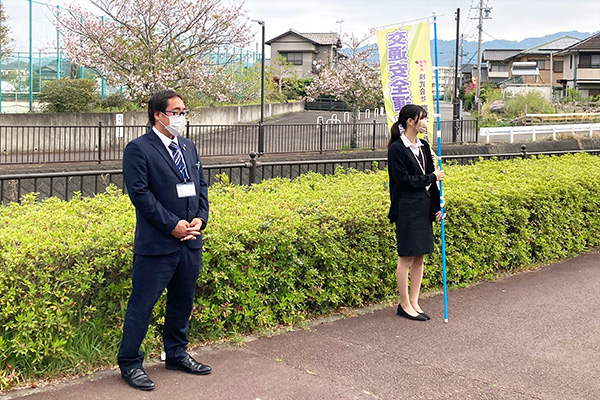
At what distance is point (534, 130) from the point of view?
109 feet

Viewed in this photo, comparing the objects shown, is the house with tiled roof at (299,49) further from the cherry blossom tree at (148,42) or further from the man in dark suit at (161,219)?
the man in dark suit at (161,219)

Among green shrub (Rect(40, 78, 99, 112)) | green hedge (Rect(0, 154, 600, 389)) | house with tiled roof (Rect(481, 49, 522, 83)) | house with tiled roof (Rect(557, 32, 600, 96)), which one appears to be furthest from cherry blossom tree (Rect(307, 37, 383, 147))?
house with tiled roof (Rect(481, 49, 522, 83))

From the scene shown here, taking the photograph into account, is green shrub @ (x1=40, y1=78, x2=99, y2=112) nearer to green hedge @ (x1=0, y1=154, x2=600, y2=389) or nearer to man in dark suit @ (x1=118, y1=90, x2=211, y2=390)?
green hedge @ (x1=0, y1=154, x2=600, y2=389)

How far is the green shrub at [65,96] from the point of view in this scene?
24062 mm

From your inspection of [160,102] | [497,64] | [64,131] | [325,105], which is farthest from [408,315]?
[497,64]

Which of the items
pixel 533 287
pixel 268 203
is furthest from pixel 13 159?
pixel 533 287

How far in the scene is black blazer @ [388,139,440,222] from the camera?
5984 mm

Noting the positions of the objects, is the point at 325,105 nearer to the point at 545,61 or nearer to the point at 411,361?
the point at 545,61

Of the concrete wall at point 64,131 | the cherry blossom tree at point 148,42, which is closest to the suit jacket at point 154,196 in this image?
the concrete wall at point 64,131

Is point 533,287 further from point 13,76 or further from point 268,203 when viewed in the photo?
point 13,76

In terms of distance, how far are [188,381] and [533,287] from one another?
442cm

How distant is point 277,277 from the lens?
5.84 m

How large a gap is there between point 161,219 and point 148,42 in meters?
20.0

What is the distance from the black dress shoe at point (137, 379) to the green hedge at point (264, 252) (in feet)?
1.37
